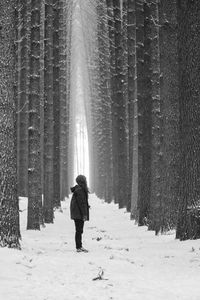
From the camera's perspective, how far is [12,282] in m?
5.79

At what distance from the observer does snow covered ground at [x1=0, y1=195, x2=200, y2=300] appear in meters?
5.53

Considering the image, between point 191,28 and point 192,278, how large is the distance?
17.8ft

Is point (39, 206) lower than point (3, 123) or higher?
lower

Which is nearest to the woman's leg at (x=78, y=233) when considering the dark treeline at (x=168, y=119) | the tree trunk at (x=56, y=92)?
the dark treeline at (x=168, y=119)

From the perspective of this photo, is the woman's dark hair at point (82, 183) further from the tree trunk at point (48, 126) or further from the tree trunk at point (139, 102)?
the tree trunk at point (48, 126)

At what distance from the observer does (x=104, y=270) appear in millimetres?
6945

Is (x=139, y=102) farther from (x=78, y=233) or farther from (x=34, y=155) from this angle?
(x=78, y=233)

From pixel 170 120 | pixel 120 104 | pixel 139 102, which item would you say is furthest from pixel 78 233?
pixel 120 104

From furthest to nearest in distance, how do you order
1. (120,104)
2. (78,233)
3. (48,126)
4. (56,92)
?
1. (120,104)
2. (56,92)
3. (48,126)
4. (78,233)

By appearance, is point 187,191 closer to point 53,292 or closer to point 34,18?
point 53,292

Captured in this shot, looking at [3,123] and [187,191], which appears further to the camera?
[187,191]

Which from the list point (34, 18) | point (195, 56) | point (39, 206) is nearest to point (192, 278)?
point (195, 56)

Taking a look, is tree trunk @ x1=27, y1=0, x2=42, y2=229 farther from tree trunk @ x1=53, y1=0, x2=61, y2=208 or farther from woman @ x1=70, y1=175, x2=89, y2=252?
tree trunk @ x1=53, y1=0, x2=61, y2=208

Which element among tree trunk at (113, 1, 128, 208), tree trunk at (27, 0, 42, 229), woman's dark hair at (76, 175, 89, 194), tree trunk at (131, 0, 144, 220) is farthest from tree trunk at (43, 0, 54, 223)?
woman's dark hair at (76, 175, 89, 194)
